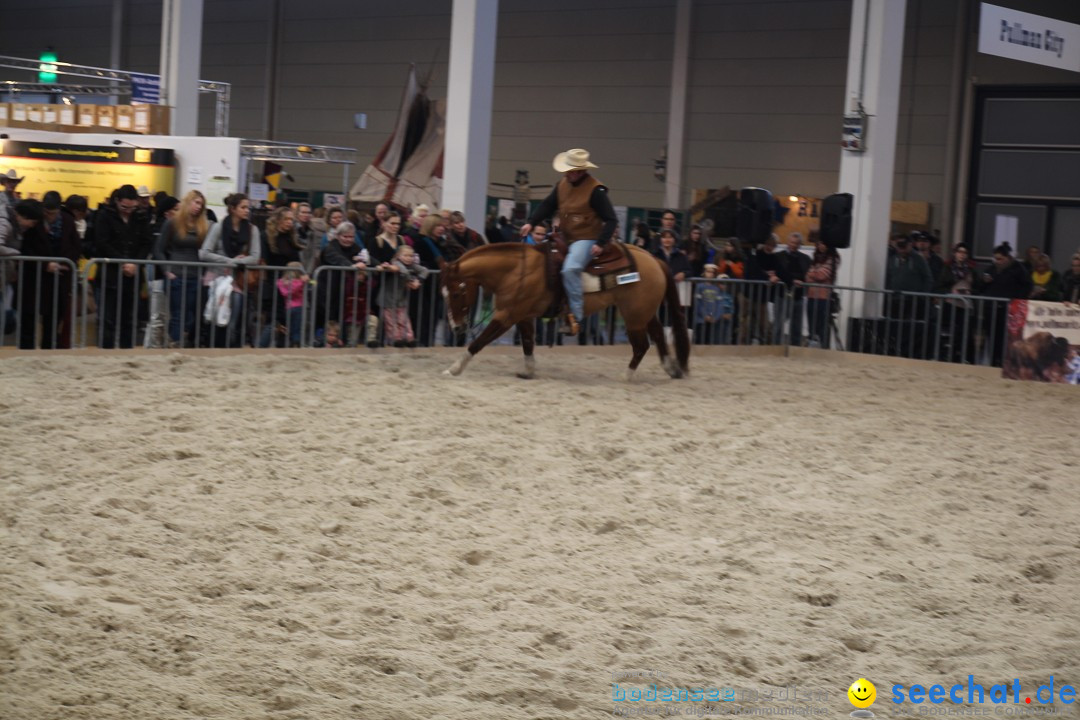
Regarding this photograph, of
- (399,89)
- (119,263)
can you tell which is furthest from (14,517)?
Result: (399,89)

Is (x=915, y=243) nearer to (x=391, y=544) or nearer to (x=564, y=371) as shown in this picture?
(x=564, y=371)

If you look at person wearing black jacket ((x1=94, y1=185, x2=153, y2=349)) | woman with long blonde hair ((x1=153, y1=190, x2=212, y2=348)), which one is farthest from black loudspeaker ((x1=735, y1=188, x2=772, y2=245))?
person wearing black jacket ((x1=94, y1=185, x2=153, y2=349))

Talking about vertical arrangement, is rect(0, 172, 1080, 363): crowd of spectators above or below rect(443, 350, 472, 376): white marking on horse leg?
above

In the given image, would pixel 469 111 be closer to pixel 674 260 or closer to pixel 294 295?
pixel 674 260

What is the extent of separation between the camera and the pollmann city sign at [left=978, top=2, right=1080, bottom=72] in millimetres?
12609

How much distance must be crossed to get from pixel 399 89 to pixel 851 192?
48.9 ft

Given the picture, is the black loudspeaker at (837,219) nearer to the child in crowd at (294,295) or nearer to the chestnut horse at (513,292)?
the chestnut horse at (513,292)

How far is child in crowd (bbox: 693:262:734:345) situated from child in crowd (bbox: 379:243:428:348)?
13.6ft

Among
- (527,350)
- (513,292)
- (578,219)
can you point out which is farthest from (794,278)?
(513,292)

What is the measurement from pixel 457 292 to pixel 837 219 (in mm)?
7012

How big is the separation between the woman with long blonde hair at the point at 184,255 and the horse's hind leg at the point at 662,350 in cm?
432

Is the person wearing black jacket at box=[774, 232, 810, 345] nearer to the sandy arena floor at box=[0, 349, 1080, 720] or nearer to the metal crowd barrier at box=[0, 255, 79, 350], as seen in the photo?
the sandy arena floor at box=[0, 349, 1080, 720]

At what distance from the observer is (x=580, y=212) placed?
36.8 ft

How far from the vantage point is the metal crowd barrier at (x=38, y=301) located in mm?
10250
